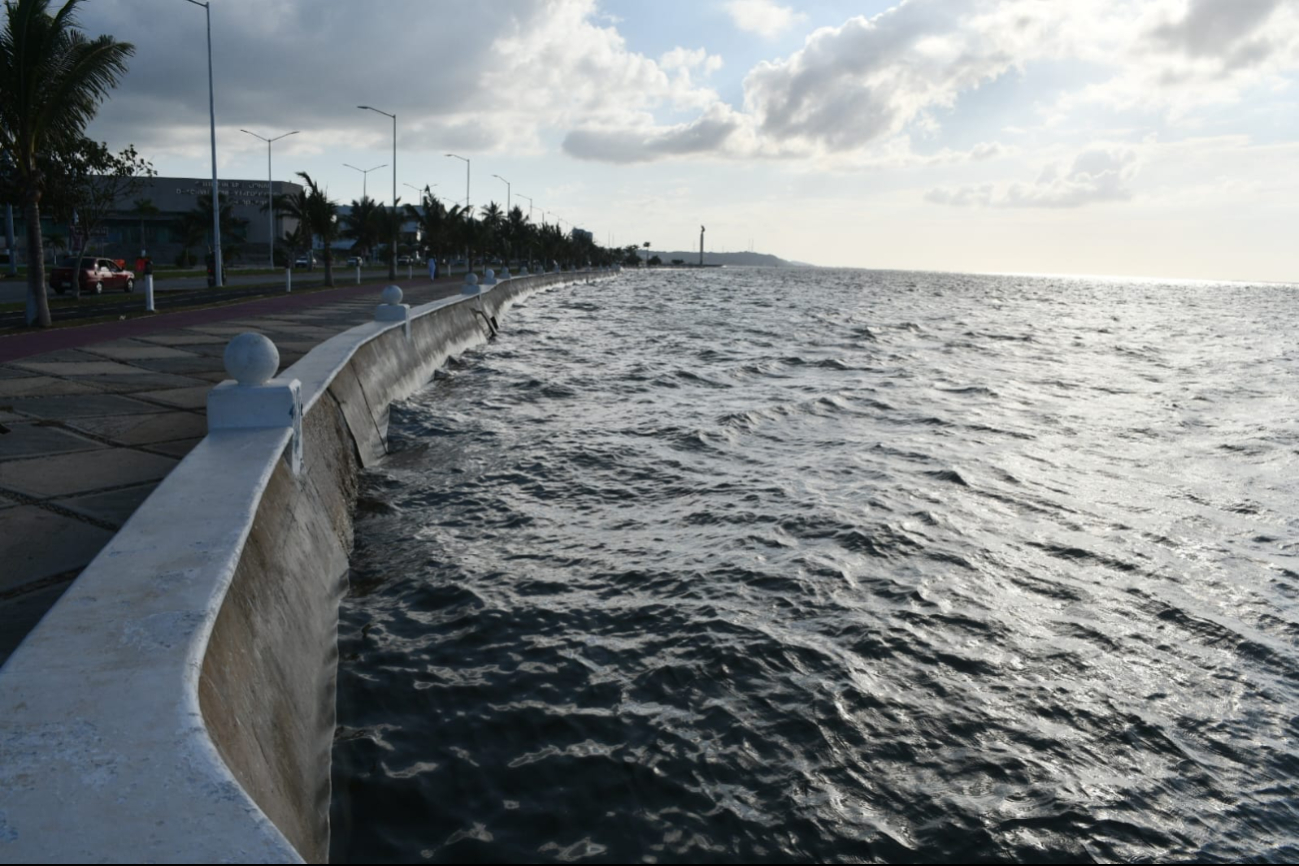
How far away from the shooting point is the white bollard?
6152mm

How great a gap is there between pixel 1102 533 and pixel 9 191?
28843 millimetres

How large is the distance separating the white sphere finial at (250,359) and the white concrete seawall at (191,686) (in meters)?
0.41

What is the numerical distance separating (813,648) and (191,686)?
4.15 meters

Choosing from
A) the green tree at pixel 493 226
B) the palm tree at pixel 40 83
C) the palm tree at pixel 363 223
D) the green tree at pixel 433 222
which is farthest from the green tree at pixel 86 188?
the green tree at pixel 493 226

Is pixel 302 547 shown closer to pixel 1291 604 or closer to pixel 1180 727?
pixel 1180 727

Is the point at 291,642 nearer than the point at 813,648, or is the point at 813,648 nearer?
the point at 291,642

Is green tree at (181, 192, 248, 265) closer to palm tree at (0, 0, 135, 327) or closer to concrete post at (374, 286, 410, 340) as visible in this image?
palm tree at (0, 0, 135, 327)

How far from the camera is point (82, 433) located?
25.3 ft

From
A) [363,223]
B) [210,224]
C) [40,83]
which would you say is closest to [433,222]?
[363,223]

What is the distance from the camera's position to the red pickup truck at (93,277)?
31.8 meters

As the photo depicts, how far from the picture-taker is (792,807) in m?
4.37

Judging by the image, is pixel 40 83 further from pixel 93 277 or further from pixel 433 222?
pixel 433 222

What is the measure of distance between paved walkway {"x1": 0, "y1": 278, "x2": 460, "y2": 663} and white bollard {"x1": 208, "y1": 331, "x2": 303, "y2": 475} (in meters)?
0.71

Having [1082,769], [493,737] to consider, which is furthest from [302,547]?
[1082,769]
